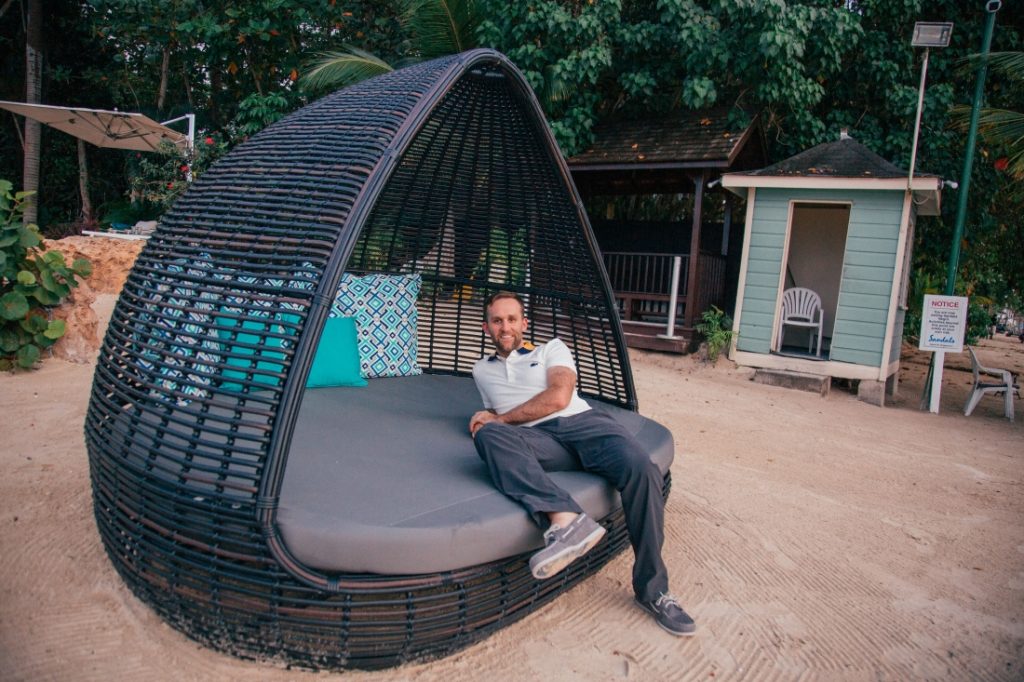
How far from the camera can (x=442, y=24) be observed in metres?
10.4

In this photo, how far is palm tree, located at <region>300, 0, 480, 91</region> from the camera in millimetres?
10164

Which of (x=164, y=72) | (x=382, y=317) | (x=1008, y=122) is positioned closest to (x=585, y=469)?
(x=382, y=317)

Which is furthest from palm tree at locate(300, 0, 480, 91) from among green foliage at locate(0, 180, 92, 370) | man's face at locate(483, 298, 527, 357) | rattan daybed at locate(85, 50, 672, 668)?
man's face at locate(483, 298, 527, 357)

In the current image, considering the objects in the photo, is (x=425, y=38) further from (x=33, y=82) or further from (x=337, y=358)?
(x=337, y=358)

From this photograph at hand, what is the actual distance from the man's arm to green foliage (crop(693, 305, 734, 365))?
6.65 metres

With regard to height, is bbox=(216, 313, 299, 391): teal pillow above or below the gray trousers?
above

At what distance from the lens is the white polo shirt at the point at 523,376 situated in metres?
3.17

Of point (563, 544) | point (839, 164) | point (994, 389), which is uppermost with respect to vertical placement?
point (839, 164)

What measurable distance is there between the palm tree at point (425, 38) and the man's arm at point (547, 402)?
8123mm

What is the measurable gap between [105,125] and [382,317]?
8539mm

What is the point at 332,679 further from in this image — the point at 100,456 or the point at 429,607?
the point at 100,456

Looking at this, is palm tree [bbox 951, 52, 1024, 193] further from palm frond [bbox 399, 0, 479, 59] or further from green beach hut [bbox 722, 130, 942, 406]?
palm frond [bbox 399, 0, 479, 59]

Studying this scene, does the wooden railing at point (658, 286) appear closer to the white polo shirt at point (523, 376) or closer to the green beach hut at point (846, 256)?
the green beach hut at point (846, 256)

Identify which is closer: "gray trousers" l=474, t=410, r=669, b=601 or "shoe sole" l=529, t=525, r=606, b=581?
"shoe sole" l=529, t=525, r=606, b=581
